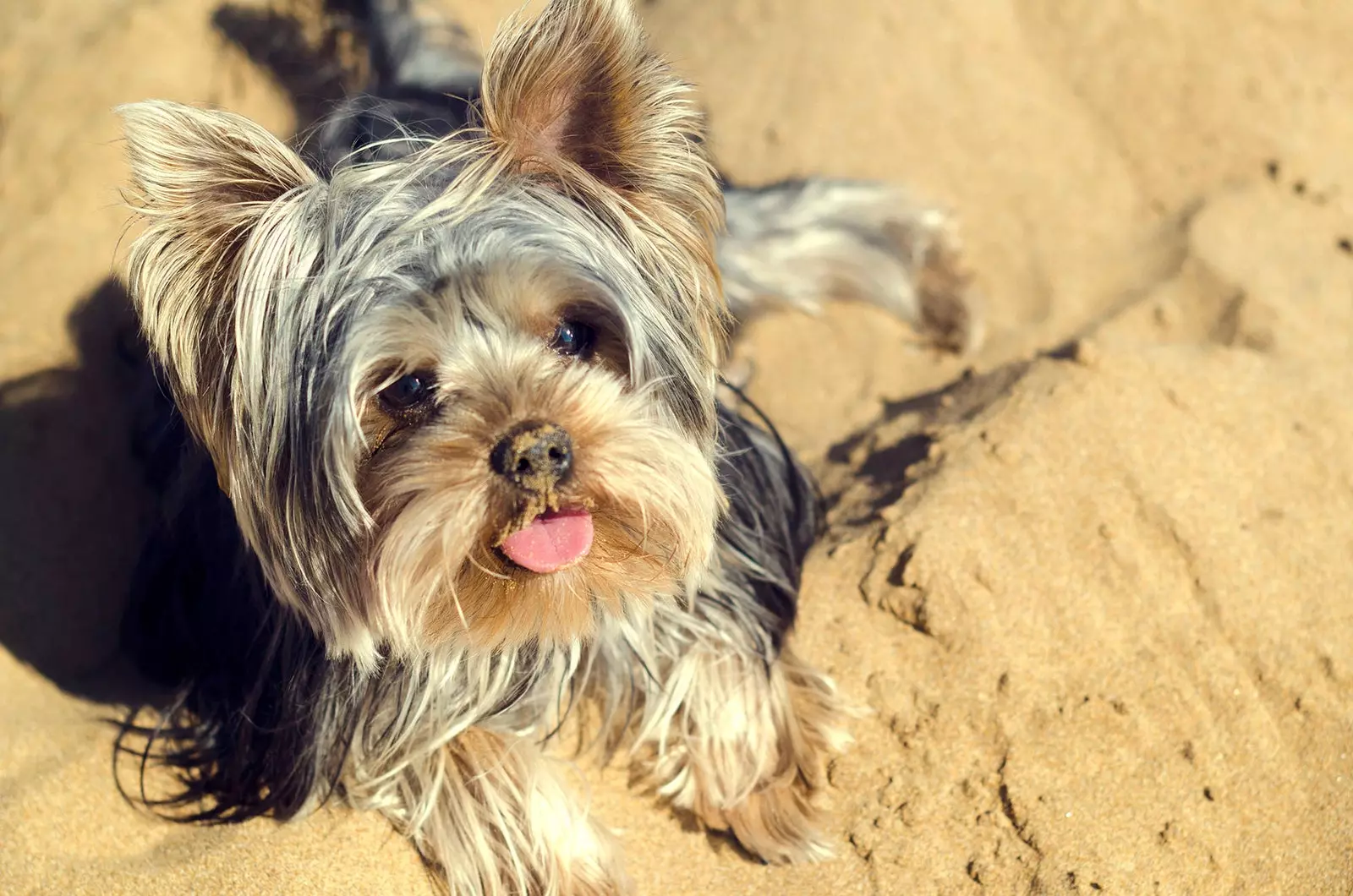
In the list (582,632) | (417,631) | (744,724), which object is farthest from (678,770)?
(417,631)

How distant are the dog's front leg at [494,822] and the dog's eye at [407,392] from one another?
100cm

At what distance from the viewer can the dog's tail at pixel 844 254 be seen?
4.75 metres

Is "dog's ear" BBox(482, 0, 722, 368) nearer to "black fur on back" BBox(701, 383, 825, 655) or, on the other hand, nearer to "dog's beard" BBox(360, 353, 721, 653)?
"dog's beard" BBox(360, 353, 721, 653)

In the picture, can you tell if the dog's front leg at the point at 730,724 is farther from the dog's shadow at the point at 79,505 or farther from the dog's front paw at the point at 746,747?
the dog's shadow at the point at 79,505

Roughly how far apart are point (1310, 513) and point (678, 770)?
6.39 feet

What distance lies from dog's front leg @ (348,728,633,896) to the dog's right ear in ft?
3.40

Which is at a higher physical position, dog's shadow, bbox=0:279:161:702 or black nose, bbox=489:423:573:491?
black nose, bbox=489:423:573:491

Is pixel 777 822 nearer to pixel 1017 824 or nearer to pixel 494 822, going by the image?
pixel 1017 824

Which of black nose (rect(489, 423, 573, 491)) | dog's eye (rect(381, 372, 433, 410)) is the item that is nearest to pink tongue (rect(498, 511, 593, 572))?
black nose (rect(489, 423, 573, 491))

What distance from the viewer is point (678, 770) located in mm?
3146

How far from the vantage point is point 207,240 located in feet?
7.75

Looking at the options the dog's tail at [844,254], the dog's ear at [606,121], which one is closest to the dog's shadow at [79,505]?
the dog's tail at [844,254]

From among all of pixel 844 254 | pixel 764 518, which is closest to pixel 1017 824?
pixel 764 518

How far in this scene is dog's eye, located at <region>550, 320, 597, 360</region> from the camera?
249 centimetres
